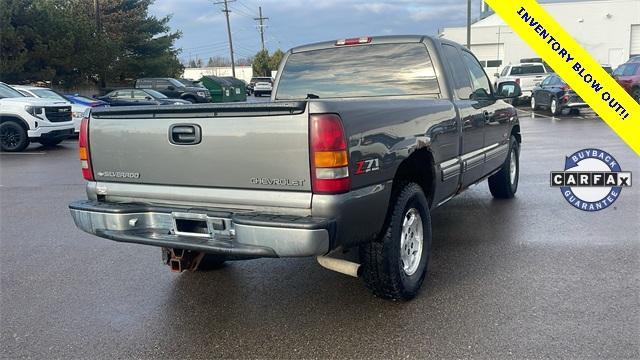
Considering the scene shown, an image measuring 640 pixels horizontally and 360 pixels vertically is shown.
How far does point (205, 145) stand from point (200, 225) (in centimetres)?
51

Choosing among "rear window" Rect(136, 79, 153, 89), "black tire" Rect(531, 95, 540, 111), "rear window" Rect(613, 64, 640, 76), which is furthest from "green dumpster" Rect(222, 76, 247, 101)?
"rear window" Rect(613, 64, 640, 76)

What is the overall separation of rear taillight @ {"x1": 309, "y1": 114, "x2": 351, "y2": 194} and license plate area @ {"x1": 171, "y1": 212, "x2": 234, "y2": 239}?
631 millimetres

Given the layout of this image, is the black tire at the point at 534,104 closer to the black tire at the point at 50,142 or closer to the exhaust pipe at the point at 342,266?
the black tire at the point at 50,142

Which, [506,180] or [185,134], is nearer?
[185,134]

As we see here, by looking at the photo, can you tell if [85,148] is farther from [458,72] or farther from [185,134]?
[458,72]

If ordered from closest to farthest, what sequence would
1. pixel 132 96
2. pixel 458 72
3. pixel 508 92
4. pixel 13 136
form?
pixel 458 72 < pixel 508 92 < pixel 13 136 < pixel 132 96

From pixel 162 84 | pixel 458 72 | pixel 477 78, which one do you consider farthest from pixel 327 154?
pixel 162 84

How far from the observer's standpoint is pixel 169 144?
3.60m

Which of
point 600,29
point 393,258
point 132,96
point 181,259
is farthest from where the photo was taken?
point 600,29

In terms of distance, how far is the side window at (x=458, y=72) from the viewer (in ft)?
17.3

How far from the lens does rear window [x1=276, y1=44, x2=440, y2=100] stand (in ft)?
16.7

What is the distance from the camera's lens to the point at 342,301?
13.3 feet

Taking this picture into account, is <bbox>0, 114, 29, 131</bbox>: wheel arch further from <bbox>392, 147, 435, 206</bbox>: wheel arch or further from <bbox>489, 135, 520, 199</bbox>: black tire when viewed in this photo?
<bbox>392, 147, 435, 206</bbox>: wheel arch

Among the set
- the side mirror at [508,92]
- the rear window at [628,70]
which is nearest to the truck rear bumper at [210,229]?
the side mirror at [508,92]
